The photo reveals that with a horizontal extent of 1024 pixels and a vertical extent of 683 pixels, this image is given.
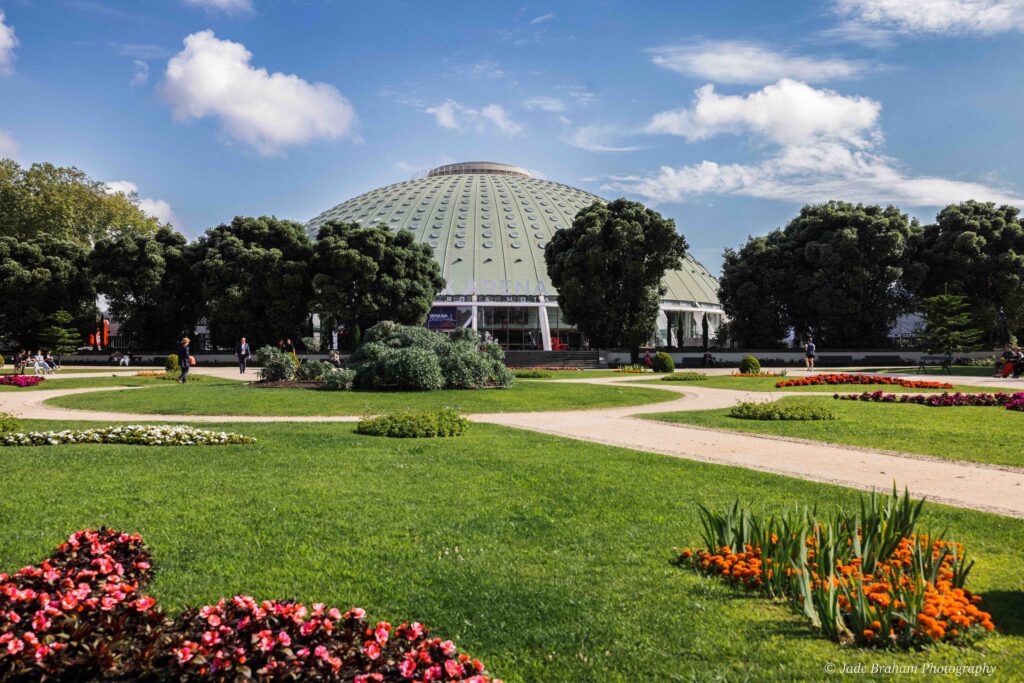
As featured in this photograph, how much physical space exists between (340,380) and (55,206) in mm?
48213

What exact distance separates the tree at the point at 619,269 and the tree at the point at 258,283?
19107mm

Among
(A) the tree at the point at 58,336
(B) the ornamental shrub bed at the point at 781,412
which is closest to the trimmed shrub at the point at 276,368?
(B) the ornamental shrub bed at the point at 781,412

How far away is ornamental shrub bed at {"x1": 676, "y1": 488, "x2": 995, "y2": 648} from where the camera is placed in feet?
13.8

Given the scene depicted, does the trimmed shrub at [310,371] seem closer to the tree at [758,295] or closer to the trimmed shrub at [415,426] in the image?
the trimmed shrub at [415,426]

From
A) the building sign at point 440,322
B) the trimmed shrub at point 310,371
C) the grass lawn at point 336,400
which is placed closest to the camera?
the grass lawn at point 336,400

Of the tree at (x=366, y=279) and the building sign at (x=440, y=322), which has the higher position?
the tree at (x=366, y=279)

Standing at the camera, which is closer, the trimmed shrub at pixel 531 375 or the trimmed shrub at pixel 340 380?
the trimmed shrub at pixel 340 380

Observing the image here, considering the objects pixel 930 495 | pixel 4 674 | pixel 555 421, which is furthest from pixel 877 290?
pixel 4 674

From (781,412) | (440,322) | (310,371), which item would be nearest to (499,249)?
(440,322)

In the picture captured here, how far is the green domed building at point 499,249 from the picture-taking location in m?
65.9

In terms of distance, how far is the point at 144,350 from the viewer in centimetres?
5466

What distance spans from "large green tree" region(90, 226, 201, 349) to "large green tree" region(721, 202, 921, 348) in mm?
42148

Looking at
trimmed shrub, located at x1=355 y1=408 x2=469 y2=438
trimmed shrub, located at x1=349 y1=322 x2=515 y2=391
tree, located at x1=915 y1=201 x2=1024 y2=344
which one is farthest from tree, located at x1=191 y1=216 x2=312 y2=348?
tree, located at x1=915 y1=201 x2=1024 y2=344

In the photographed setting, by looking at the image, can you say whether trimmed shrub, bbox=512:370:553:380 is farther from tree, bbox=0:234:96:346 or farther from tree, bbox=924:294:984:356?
tree, bbox=0:234:96:346
